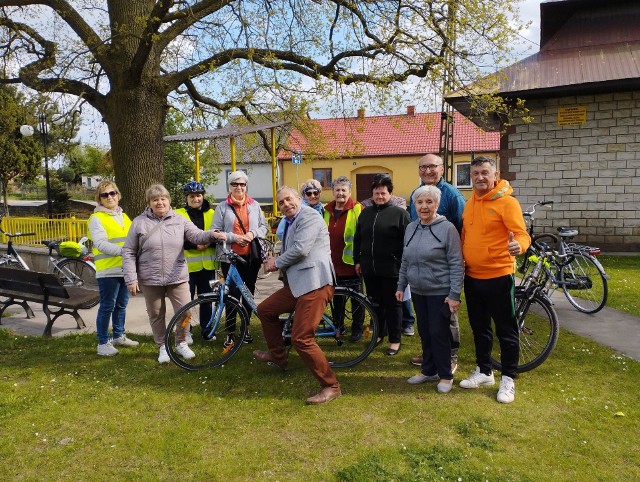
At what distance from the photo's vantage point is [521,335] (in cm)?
489

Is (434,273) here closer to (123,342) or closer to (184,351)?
(184,351)

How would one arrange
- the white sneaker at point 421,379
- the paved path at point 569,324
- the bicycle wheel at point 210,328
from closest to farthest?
the white sneaker at point 421,379, the bicycle wheel at point 210,328, the paved path at point 569,324

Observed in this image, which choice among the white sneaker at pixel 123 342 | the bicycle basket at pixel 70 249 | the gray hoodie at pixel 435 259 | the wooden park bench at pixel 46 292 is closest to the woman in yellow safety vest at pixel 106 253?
the white sneaker at pixel 123 342

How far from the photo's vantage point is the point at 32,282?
632 centimetres

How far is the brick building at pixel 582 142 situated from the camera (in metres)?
11.2

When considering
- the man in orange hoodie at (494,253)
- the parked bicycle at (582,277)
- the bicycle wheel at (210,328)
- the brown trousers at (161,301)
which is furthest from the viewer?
the parked bicycle at (582,277)

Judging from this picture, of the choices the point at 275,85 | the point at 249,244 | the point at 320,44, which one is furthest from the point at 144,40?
the point at 249,244

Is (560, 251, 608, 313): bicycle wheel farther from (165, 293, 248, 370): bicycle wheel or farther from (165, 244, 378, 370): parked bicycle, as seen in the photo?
(165, 293, 248, 370): bicycle wheel

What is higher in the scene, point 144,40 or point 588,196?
point 144,40

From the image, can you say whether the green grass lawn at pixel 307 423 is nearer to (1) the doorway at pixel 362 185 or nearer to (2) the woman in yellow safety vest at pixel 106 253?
(2) the woman in yellow safety vest at pixel 106 253

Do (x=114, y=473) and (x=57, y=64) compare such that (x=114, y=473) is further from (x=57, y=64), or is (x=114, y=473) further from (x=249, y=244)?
(x=57, y=64)

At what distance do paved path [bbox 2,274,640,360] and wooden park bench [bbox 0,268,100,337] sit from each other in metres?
0.27

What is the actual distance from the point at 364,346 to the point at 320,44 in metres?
6.44

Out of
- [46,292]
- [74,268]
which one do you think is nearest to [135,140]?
[74,268]
